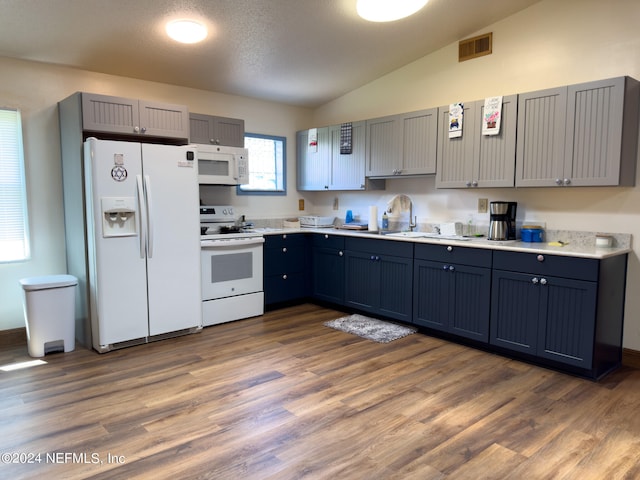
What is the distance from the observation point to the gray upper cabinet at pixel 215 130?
14.2 ft

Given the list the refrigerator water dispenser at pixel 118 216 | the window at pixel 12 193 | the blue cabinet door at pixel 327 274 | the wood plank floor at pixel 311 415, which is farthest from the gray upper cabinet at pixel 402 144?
the window at pixel 12 193

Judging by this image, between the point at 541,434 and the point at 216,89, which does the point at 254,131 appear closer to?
the point at 216,89

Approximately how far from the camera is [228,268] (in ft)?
14.2

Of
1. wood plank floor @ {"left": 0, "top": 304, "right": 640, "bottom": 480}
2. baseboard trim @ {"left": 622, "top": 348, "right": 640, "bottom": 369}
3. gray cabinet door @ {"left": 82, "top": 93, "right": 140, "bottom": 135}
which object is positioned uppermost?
gray cabinet door @ {"left": 82, "top": 93, "right": 140, "bottom": 135}

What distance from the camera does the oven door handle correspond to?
4141 millimetres

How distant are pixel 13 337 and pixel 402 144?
3.85 m

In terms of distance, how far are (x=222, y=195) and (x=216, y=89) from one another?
1127mm

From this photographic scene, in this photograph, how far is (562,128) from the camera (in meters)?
3.27

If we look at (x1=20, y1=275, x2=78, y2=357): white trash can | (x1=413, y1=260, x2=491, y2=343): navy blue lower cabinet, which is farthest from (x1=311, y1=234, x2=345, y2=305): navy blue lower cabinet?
(x1=20, y1=275, x2=78, y2=357): white trash can

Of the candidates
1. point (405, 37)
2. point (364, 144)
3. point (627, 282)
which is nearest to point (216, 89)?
point (364, 144)

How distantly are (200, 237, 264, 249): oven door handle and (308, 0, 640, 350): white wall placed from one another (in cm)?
161

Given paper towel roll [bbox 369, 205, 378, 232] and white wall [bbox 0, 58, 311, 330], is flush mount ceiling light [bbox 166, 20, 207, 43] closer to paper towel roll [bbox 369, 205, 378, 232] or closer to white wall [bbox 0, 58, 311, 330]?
white wall [bbox 0, 58, 311, 330]

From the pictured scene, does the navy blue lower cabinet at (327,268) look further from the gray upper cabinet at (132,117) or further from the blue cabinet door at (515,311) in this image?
the gray upper cabinet at (132,117)

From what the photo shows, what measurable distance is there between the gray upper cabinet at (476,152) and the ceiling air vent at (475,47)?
22.4 inches
